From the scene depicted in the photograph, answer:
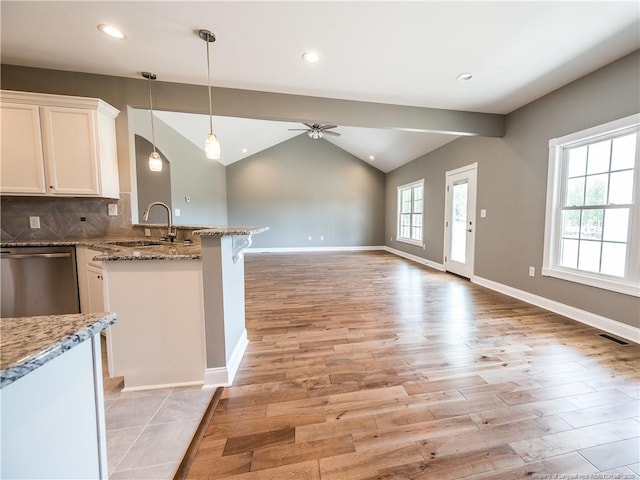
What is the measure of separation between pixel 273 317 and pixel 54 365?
→ 8.03ft

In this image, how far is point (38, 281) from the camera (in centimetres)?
231

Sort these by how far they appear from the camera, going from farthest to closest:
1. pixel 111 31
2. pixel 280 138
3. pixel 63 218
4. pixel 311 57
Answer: pixel 280 138
pixel 63 218
pixel 311 57
pixel 111 31

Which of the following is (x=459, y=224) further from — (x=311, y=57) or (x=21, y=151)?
(x=21, y=151)

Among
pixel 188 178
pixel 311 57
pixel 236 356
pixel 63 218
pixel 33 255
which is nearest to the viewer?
pixel 236 356

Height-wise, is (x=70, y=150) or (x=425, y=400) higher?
(x=70, y=150)

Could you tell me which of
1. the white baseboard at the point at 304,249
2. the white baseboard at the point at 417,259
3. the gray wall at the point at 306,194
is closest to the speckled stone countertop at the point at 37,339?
→ the white baseboard at the point at 417,259

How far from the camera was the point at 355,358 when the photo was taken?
6.82 feet

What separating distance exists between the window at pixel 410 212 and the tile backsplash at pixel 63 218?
18.8ft

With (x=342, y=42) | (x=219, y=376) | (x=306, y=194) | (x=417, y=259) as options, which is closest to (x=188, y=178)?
(x=306, y=194)

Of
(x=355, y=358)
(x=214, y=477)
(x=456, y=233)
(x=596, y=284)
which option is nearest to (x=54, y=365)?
(x=214, y=477)

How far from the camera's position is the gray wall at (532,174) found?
2.44 meters

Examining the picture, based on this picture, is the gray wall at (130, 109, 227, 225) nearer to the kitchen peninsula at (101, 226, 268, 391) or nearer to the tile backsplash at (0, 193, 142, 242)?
the tile backsplash at (0, 193, 142, 242)

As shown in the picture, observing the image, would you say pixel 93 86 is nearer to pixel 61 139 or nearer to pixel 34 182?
pixel 61 139

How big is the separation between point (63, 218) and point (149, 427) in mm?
2613
